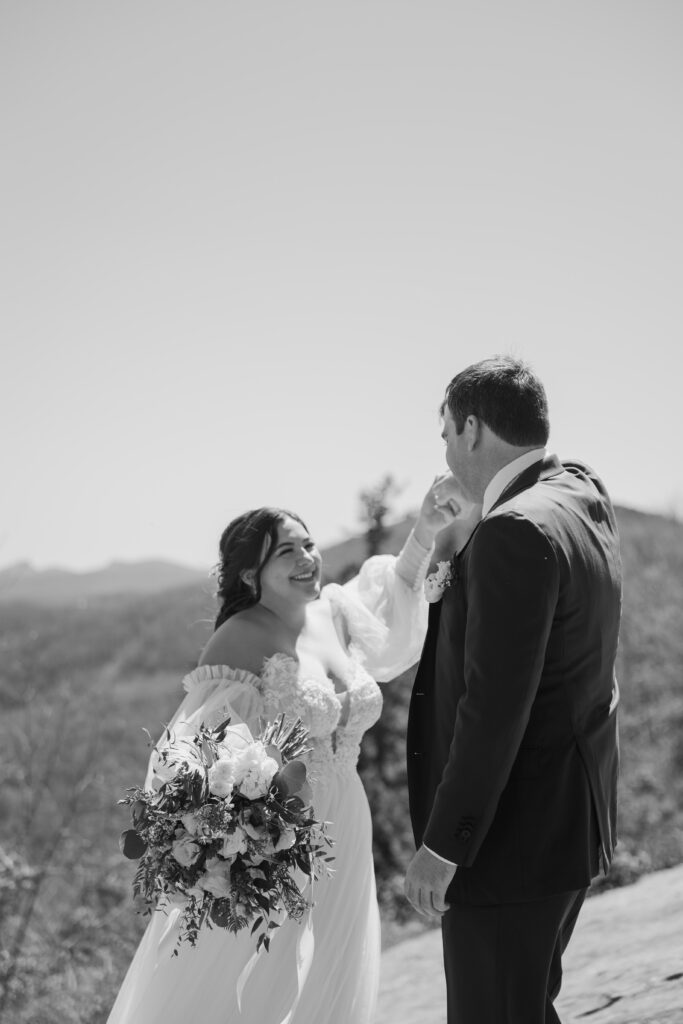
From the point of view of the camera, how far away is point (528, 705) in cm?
279

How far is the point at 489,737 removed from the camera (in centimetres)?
278

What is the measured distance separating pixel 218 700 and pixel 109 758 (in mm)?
13371

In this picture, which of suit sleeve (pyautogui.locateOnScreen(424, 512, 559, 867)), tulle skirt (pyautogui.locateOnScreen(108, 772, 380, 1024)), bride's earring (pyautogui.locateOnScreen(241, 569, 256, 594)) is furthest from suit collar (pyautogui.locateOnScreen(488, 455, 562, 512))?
tulle skirt (pyautogui.locateOnScreen(108, 772, 380, 1024))

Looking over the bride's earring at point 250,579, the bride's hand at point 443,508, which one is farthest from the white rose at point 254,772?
the bride's hand at point 443,508

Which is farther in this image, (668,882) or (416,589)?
(668,882)

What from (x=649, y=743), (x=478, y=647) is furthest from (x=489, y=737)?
(x=649, y=743)

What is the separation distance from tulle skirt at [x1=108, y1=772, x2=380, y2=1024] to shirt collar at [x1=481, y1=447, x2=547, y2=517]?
5.62ft

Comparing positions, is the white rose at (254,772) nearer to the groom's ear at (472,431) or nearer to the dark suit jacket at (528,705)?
the dark suit jacket at (528,705)

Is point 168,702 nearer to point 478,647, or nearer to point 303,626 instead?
point 303,626

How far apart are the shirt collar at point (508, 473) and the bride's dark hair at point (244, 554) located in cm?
143

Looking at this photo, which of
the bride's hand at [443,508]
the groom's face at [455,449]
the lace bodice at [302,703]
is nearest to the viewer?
the groom's face at [455,449]

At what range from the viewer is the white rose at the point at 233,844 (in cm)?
314

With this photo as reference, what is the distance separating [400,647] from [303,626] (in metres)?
0.52

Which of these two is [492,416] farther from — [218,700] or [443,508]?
[218,700]
